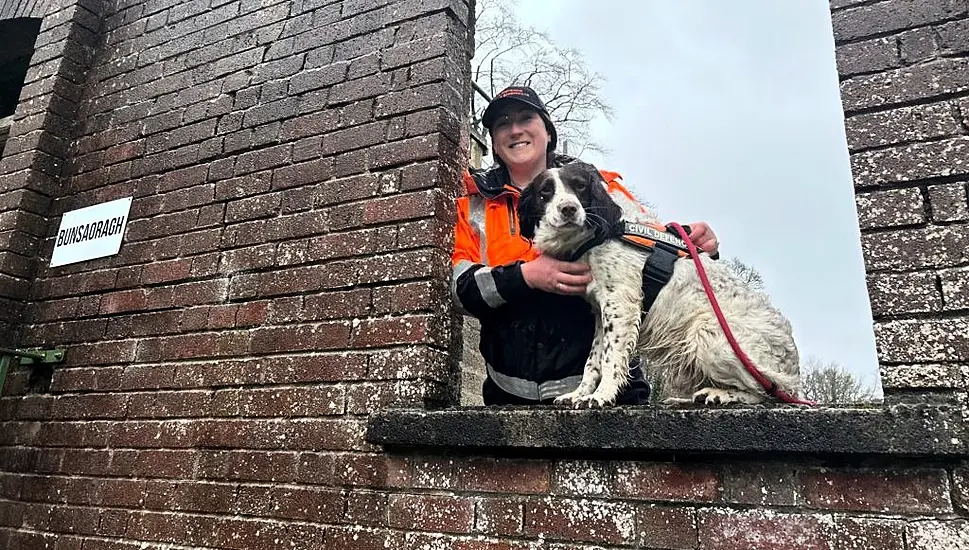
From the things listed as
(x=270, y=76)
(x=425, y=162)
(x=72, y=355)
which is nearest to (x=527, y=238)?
(x=425, y=162)

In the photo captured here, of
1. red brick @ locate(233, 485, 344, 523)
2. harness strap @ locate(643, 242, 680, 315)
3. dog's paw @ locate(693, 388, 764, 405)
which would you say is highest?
harness strap @ locate(643, 242, 680, 315)

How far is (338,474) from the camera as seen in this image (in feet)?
6.99

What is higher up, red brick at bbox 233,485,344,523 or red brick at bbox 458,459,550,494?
red brick at bbox 458,459,550,494

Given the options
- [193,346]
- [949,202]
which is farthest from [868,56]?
[193,346]

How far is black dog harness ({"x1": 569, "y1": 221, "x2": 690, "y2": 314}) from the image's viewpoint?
1.94 m

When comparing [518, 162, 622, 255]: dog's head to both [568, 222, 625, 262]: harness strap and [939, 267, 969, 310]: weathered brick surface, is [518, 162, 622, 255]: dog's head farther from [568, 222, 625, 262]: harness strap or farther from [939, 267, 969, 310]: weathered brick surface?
[939, 267, 969, 310]: weathered brick surface

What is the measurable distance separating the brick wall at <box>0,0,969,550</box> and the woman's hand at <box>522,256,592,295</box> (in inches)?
14.4

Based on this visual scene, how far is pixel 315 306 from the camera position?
2.41 meters

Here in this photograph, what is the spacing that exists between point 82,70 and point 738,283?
3.73 metres

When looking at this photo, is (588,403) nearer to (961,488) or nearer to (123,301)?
(961,488)

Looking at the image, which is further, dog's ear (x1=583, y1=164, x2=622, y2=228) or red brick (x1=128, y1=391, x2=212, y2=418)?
red brick (x1=128, y1=391, x2=212, y2=418)

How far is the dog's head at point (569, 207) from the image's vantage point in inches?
76.3

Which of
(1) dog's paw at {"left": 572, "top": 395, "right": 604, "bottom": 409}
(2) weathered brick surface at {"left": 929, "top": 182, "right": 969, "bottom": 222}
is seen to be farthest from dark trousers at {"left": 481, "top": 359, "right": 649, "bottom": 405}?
(2) weathered brick surface at {"left": 929, "top": 182, "right": 969, "bottom": 222}

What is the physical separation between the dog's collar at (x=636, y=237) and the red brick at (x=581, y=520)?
0.74 meters
